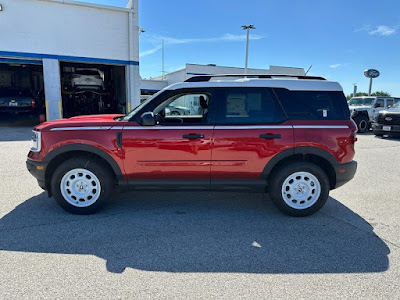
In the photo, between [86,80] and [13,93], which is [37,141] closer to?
[86,80]

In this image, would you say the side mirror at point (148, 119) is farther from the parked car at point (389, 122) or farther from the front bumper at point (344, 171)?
the parked car at point (389, 122)

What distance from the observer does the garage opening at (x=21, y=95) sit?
14.1 metres

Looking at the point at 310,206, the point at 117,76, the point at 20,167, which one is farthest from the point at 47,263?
the point at 117,76

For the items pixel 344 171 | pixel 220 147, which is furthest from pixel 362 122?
pixel 220 147

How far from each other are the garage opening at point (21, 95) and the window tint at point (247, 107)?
13389mm

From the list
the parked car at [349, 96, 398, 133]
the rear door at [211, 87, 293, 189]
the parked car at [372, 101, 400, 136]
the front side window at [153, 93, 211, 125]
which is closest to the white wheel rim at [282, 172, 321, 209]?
the rear door at [211, 87, 293, 189]

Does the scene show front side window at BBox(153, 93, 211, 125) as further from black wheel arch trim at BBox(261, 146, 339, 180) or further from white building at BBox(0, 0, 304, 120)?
white building at BBox(0, 0, 304, 120)

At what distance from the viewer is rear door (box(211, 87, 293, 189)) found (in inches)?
151

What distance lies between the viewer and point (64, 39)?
584 inches

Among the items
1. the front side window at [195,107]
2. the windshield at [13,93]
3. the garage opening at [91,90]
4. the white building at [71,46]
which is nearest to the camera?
the front side window at [195,107]

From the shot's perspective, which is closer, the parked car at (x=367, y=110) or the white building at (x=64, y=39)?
the white building at (x=64, y=39)

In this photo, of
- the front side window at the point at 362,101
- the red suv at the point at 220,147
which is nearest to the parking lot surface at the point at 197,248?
the red suv at the point at 220,147

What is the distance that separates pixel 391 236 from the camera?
348 centimetres

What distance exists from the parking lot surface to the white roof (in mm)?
1797
